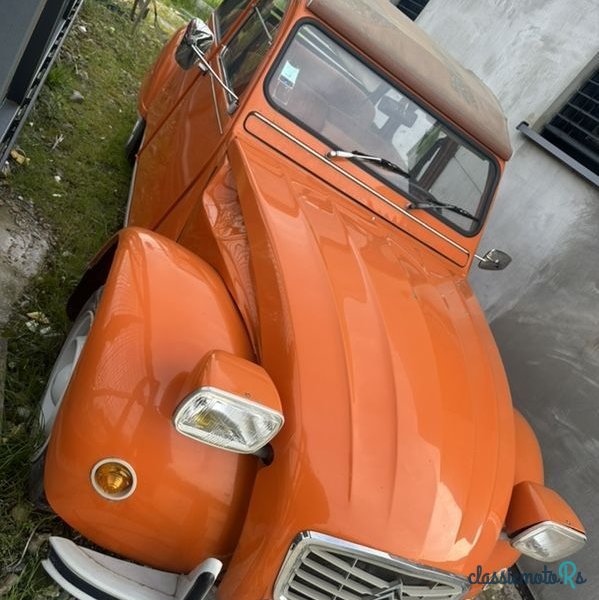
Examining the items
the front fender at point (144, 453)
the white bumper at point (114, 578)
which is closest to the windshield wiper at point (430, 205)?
the front fender at point (144, 453)

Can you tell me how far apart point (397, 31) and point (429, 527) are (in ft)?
7.69

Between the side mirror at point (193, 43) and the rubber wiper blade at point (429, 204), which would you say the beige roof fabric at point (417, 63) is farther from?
the side mirror at point (193, 43)

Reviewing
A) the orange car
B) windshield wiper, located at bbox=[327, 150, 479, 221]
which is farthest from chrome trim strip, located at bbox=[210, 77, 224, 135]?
windshield wiper, located at bbox=[327, 150, 479, 221]

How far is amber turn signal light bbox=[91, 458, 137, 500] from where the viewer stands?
1607 millimetres

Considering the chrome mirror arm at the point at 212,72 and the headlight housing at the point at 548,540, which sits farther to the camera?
the chrome mirror arm at the point at 212,72

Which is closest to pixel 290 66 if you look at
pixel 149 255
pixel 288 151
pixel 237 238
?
pixel 288 151

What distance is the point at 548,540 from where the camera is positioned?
1997mm

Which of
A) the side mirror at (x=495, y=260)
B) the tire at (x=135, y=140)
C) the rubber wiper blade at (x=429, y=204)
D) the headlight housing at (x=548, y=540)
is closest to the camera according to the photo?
the headlight housing at (x=548, y=540)

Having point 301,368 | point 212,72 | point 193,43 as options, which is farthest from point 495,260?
point 193,43

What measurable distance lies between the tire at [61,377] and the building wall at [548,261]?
2965mm

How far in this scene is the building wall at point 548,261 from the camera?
144 inches

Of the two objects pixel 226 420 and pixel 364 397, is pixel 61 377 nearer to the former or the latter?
pixel 226 420

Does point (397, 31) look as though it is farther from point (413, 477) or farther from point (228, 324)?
point (413, 477)

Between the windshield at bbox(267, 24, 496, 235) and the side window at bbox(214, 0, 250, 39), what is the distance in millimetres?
1105
